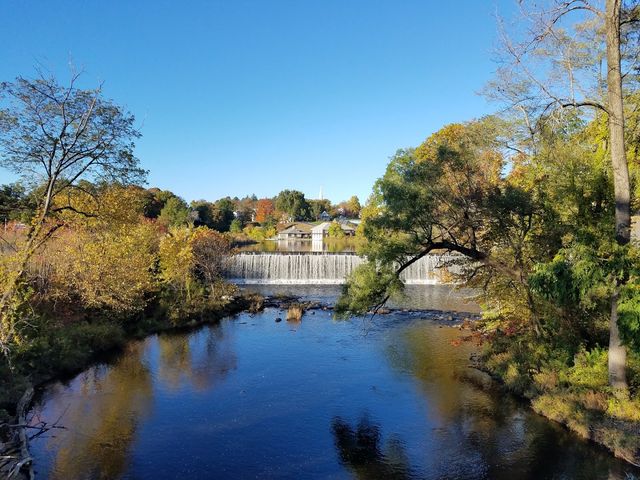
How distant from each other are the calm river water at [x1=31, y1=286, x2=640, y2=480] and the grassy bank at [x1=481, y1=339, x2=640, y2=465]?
43 cm

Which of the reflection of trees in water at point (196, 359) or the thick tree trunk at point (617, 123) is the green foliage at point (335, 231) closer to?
the reflection of trees in water at point (196, 359)

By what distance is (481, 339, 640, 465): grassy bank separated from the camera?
10.6 metres

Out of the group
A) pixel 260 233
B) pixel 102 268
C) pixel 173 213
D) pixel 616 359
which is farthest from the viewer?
pixel 260 233

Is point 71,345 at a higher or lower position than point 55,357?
higher

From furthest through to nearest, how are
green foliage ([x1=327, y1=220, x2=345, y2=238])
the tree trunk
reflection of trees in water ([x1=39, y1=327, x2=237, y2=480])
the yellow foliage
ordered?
1. green foliage ([x1=327, y1=220, x2=345, y2=238])
2. the yellow foliage
3. the tree trunk
4. reflection of trees in water ([x1=39, y1=327, x2=237, y2=480])

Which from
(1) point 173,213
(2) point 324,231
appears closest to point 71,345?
(1) point 173,213

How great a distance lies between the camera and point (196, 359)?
61.1 ft

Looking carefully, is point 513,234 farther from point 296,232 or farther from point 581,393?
point 296,232

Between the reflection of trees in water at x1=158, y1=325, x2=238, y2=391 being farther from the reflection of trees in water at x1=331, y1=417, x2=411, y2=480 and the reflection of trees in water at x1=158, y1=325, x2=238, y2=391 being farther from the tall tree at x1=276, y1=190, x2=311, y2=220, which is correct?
the tall tree at x1=276, y1=190, x2=311, y2=220

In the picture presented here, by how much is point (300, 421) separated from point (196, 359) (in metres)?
7.57

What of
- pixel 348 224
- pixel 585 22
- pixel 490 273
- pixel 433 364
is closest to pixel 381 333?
pixel 433 364

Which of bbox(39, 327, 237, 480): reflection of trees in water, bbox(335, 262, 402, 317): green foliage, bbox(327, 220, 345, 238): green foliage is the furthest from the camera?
bbox(327, 220, 345, 238): green foliage

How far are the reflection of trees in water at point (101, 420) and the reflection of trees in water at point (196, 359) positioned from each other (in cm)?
91

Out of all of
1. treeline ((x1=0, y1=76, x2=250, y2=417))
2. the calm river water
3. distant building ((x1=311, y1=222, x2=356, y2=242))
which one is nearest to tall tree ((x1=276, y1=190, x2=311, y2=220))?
distant building ((x1=311, y1=222, x2=356, y2=242))
